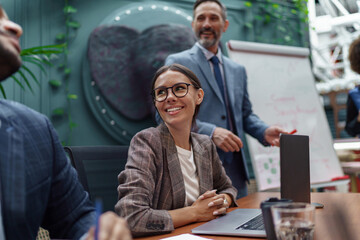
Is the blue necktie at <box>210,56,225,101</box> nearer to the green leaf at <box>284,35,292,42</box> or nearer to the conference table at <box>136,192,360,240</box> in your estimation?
the conference table at <box>136,192,360,240</box>

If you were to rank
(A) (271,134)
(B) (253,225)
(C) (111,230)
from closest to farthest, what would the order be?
(C) (111,230) → (B) (253,225) → (A) (271,134)

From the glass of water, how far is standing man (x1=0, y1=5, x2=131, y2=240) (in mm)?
367

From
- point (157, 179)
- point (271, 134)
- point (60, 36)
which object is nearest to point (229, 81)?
point (271, 134)

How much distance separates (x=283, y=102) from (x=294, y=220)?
2.34 m

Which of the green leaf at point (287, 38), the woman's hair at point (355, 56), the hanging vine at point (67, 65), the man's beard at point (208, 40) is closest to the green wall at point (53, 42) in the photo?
the hanging vine at point (67, 65)

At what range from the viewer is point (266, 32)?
3.74 m

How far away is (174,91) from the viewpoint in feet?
4.28

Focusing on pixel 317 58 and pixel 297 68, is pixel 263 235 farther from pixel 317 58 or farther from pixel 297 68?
pixel 317 58

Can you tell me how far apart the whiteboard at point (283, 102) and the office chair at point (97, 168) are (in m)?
1.62

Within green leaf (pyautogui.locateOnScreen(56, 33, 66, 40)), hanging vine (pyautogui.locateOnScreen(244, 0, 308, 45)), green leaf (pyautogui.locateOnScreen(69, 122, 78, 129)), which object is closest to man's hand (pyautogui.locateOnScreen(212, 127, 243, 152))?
green leaf (pyautogui.locateOnScreen(69, 122, 78, 129))

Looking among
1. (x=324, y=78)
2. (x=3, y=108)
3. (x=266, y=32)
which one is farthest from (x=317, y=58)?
(x=3, y=108)

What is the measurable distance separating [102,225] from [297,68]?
2889mm

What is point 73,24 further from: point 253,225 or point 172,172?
point 253,225

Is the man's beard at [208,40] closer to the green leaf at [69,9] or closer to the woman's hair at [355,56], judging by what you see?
the green leaf at [69,9]
